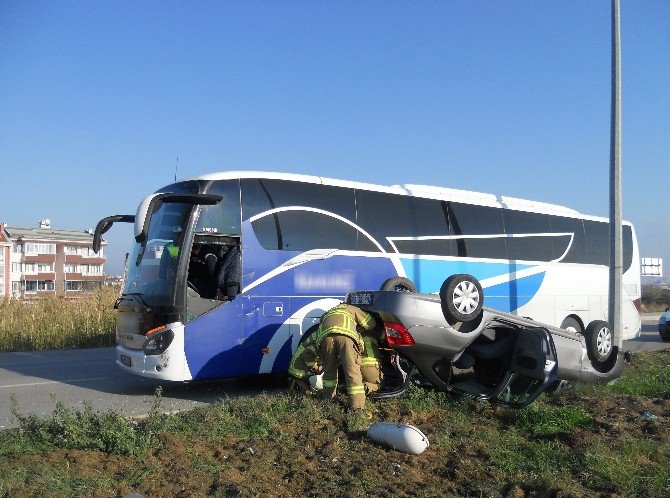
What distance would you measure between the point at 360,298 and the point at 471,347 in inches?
59.9

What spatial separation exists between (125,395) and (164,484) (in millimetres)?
5724

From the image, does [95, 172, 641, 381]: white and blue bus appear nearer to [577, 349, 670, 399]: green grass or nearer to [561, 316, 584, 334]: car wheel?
[561, 316, 584, 334]: car wheel

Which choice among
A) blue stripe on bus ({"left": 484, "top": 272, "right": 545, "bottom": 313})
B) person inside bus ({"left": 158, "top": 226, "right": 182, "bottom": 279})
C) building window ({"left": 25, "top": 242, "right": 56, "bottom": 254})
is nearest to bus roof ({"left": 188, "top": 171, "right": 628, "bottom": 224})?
person inside bus ({"left": 158, "top": 226, "right": 182, "bottom": 279})

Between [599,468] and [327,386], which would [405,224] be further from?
[599,468]

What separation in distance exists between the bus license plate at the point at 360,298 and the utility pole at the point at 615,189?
17.8 ft

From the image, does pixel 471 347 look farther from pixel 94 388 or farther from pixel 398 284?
pixel 94 388

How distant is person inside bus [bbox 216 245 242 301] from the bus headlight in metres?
0.90

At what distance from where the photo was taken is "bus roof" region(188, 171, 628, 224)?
1021cm

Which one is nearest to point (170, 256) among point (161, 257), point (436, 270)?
point (161, 257)

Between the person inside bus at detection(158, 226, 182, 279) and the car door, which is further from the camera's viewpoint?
the person inside bus at detection(158, 226, 182, 279)

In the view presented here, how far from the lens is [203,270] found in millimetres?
9930

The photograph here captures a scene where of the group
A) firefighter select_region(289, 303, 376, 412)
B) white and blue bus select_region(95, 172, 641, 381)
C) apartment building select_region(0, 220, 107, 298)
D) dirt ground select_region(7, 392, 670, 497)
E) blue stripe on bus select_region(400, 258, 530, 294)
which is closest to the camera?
dirt ground select_region(7, 392, 670, 497)

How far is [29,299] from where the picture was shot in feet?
66.8

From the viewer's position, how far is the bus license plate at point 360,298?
759 centimetres
